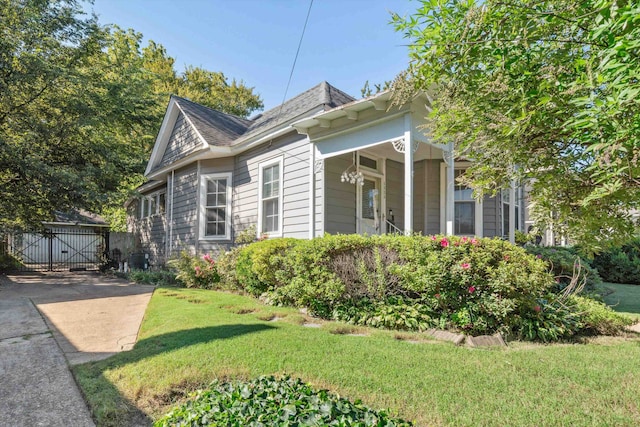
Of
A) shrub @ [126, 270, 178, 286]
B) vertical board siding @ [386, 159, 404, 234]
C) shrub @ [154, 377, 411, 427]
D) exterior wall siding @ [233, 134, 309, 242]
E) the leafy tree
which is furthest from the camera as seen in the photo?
shrub @ [126, 270, 178, 286]

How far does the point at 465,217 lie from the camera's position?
9.21 m

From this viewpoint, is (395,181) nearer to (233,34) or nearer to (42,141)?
(233,34)

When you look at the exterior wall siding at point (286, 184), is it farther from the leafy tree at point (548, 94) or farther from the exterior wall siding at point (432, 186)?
the leafy tree at point (548, 94)

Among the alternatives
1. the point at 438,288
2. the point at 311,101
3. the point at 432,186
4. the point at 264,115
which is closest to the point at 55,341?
the point at 438,288

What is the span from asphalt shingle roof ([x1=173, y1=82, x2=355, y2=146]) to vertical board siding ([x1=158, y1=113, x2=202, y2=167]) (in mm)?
449

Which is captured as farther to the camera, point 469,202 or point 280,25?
point 469,202

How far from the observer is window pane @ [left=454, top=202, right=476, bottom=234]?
9148 millimetres

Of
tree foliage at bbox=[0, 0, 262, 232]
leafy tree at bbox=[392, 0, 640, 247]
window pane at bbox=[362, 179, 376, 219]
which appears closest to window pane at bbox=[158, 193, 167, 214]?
tree foliage at bbox=[0, 0, 262, 232]

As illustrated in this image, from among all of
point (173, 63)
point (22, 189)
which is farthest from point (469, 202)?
point (173, 63)

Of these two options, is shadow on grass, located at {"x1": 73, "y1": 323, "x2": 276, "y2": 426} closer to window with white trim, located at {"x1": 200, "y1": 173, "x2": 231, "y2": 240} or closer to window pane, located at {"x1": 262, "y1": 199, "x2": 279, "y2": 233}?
window pane, located at {"x1": 262, "y1": 199, "x2": 279, "y2": 233}

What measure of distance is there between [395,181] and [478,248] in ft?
15.5

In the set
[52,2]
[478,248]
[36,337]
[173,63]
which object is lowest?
[36,337]

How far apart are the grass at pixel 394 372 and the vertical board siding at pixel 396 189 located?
507 centimetres

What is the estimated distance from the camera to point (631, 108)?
1.51 meters
